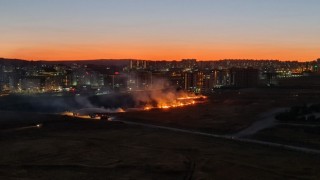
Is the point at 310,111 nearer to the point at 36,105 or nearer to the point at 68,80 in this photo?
the point at 36,105

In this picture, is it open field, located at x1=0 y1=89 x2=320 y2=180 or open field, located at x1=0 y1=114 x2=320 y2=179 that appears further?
open field, located at x1=0 y1=89 x2=320 y2=180

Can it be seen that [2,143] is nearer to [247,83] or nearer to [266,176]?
[266,176]

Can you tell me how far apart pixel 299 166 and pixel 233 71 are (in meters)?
162

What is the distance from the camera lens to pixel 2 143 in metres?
43.8

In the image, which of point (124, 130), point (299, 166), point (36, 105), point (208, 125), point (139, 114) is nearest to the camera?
point (299, 166)

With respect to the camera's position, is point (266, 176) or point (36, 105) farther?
point (36, 105)

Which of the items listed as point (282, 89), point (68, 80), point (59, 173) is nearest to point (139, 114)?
point (59, 173)

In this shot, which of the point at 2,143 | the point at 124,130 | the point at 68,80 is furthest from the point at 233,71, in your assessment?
the point at 2,143

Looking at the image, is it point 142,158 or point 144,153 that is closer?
point 142,158

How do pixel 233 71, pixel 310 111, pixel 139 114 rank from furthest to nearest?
pixel 233 71, pixel 139 114, pixel 310 111

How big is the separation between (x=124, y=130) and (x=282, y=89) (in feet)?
303

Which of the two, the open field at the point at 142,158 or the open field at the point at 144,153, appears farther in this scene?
the open field at the point at 144,153

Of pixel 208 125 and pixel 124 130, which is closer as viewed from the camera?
pixel 124 130

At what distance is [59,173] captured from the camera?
30.7 meters
